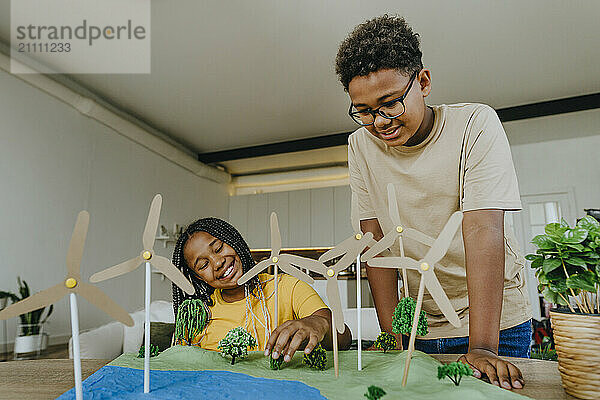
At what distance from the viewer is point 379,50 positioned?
90cm

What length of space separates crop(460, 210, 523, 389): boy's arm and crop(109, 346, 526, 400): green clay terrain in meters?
0.11

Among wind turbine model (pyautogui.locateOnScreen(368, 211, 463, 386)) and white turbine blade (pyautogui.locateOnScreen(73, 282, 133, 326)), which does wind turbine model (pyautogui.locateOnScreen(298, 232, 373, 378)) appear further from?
white turbine blade (pyautogui.locateOnScreen(73, 282, 133, 326))

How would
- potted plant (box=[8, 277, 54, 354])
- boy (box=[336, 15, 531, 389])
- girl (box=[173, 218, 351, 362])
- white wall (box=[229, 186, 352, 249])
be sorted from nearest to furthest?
boy (box=[336, 15, 531, 389])
girl (box=[173, 218, 351, 362])
potted plant (box=[8, 277, 54, 354])
white wall (box=[229, 186, 352, 249])

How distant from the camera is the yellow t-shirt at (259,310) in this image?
3.81 feet

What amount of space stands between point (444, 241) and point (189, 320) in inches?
24.8

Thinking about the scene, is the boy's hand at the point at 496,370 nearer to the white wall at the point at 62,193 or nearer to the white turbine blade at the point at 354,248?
the white turbine blade at the point at 354,248

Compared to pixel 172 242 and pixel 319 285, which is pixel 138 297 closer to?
pixel 172 242

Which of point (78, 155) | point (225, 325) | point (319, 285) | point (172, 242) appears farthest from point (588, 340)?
point (172, 242)

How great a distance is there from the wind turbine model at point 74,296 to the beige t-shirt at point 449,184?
503 millimetres

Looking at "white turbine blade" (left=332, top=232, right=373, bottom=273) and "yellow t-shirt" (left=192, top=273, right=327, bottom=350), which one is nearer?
"white turbine blade" (left=332, top=232, right=373, bottom=273)

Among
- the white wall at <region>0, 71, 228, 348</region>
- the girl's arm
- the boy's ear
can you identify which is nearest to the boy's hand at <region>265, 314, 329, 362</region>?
the girl's arm

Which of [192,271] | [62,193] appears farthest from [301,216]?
[192,271]

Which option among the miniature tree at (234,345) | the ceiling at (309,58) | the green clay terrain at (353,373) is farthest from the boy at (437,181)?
the ceiling at (309,58)

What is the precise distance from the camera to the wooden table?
0.62 m
